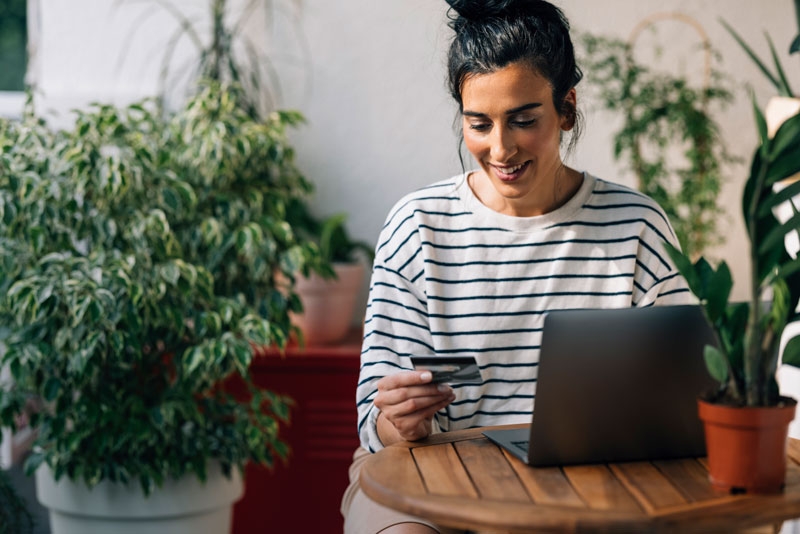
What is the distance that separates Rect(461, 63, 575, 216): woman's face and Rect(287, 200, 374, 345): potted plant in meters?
1.19

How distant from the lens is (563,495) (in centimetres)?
115

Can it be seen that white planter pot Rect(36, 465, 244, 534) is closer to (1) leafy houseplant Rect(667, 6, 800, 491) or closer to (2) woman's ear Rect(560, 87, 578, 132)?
(2) woman's ear Rect(560, 87, 578, 132)

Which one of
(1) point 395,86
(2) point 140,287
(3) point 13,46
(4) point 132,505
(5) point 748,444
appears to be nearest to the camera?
(5) point 748,444

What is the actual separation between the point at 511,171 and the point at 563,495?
67 cm

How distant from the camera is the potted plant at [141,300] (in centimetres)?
228

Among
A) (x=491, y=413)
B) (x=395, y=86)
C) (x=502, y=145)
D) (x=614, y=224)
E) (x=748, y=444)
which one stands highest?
(x=395, y=86)

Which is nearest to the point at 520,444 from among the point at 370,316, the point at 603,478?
the point at 603,478

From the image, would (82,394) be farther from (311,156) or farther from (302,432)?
(311,156)

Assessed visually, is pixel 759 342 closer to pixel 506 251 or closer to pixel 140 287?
pixel 506 251

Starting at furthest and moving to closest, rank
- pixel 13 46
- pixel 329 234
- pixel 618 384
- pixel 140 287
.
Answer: pixel 13 46, pixel 329 234, pixel 140 287, pixel 618 384

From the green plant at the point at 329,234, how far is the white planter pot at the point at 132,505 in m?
0.80

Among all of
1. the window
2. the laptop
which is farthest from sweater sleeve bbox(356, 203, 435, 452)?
the window

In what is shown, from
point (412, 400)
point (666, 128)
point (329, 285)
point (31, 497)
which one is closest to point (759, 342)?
point (412, 400)

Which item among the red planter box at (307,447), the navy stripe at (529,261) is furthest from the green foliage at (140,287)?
the navy stripe at (529,261)
